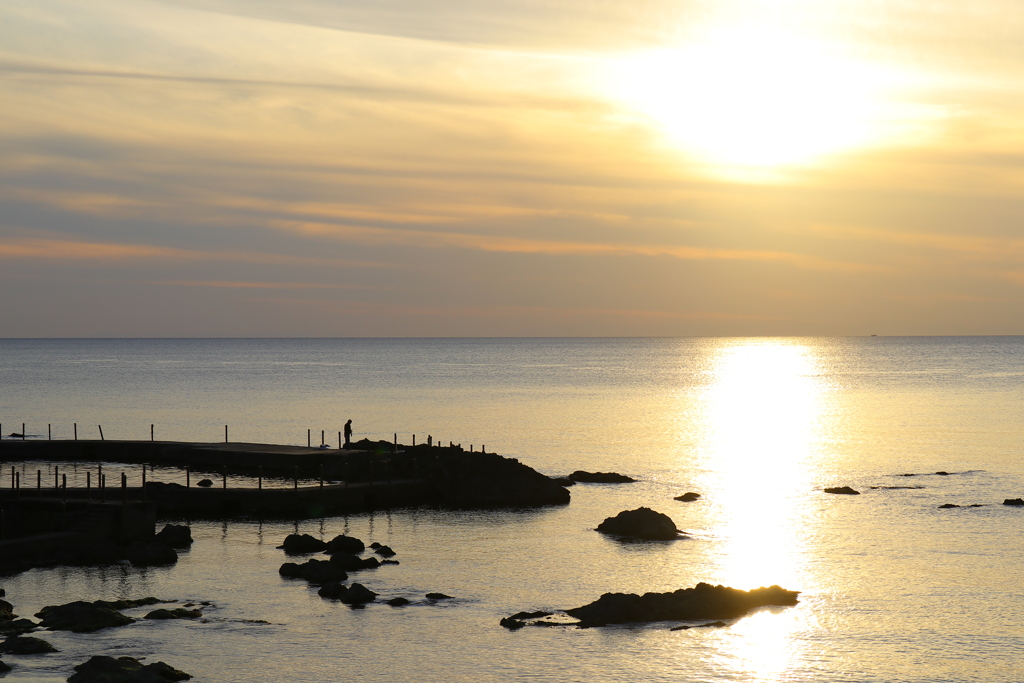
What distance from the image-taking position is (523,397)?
18150 cm

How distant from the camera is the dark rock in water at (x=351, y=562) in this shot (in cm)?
4775

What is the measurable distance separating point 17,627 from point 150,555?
40.7 ft

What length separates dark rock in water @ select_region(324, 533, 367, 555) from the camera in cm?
5069

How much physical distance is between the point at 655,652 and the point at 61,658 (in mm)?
19716

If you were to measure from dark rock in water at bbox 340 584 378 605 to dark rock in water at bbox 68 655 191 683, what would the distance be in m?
10.4

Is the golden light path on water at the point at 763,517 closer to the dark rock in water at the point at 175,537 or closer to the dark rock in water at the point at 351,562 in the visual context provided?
the dark rock in water at the point at 351,562

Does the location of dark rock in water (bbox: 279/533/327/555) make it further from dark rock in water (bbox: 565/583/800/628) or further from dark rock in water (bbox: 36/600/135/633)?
dark rock in water (bbox: 565/583/800/628)

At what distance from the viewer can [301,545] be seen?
170 ft

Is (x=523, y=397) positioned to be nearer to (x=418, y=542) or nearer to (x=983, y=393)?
(x=983, y=393)

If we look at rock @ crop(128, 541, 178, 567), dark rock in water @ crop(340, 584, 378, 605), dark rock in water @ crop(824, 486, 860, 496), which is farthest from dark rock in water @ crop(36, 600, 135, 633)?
dark rock in water @ crop(824, 486, 860, 496)

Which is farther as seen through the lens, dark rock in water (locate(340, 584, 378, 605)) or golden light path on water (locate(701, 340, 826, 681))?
dark rock in water (locate(340, 584, 378, 605))

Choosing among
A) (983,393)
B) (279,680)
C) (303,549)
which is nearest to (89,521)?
(303,549)

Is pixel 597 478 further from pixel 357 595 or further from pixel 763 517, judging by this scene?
pixel 357 595

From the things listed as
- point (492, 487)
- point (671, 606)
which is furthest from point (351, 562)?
point (492, 487)
